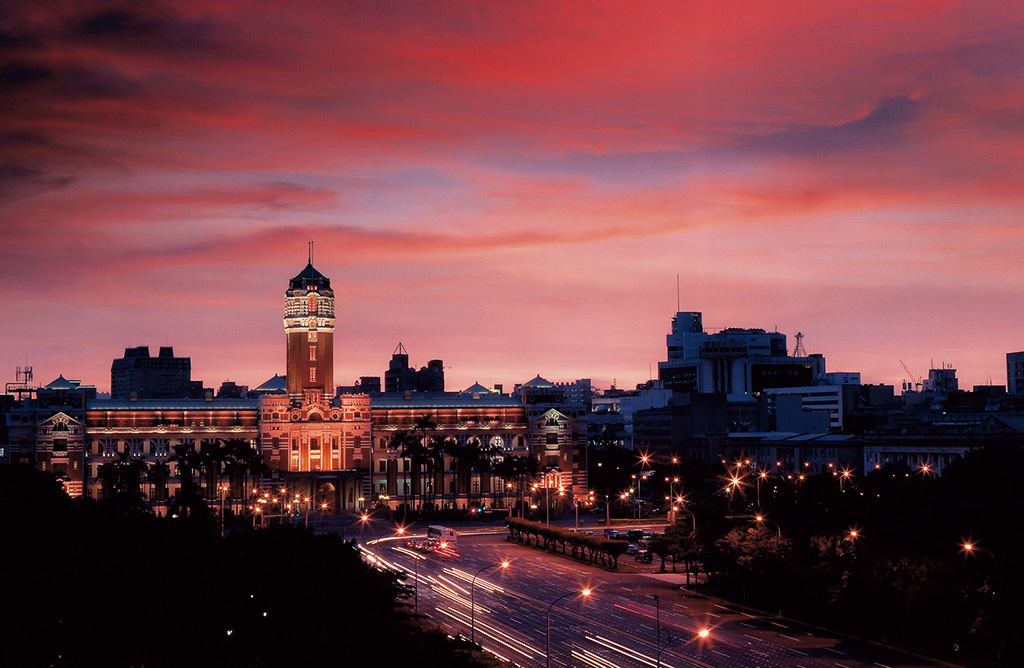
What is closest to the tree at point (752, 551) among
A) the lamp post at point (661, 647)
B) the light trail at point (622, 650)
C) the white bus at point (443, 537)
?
the lamp post at point (661, 647)

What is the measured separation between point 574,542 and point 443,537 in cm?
2087

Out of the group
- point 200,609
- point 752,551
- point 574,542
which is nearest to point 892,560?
point 752,551

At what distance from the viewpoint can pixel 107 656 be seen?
8156 centimetres

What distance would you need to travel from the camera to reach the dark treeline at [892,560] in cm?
9856

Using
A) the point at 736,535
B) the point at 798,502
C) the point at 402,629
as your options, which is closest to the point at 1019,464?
the point at 798,502

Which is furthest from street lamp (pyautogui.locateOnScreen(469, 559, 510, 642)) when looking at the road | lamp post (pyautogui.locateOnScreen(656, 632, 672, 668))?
lamp post (pyautogui.locateOnScreen(656, 632, 672, 668))

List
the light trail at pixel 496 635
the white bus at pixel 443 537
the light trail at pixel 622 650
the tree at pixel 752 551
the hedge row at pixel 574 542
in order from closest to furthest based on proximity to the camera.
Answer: the light trail at pixel 622 650 < the light trail at pixel 496 635 < the tree at pixel 752 551 < the hedge row at pixel 574 542 < the white bus at pixel 443 537

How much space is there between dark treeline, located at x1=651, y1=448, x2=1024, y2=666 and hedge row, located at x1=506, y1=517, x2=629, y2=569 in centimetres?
1201

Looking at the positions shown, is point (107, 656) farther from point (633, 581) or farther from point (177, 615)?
point (633, 581)

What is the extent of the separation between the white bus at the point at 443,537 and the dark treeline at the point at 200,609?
56.4 m

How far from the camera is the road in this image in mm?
98312

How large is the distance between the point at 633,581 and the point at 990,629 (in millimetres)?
52064

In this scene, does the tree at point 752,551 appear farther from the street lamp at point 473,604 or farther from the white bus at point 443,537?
the white bus at point 443,537

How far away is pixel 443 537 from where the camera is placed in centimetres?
17675
